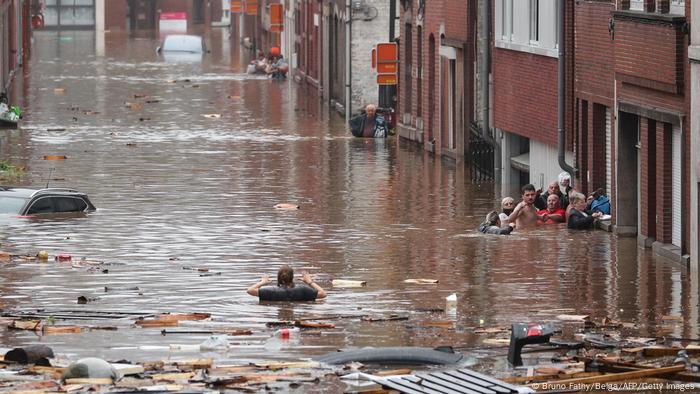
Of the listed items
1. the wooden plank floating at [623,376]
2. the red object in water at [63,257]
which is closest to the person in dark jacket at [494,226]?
the red object in water at [63,257]

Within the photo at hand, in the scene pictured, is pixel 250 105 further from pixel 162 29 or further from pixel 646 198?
pixel 162 29

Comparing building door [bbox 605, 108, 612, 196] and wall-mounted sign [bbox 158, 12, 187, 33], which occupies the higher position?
wall-mounted sign [bbox 158, 12, 187, 33]

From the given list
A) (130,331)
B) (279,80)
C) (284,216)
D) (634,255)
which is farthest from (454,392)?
(279,80)

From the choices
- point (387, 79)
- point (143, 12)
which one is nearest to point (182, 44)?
point (143, 12)

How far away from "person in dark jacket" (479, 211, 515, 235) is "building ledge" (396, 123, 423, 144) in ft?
69.0

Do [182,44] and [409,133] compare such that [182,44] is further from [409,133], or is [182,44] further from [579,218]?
[579,218]

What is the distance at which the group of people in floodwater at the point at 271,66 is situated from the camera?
94938mm

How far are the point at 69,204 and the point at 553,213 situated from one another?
9617mm

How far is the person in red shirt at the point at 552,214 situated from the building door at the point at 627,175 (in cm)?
235

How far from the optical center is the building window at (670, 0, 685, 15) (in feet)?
103

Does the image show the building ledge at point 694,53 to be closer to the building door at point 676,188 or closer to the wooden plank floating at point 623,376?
the building door at point 676,188

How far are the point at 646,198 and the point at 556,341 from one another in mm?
10614

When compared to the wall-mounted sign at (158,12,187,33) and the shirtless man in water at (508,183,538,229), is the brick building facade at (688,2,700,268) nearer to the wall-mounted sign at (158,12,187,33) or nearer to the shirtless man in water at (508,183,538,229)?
the shirtless man in water at (508,183,538,229)

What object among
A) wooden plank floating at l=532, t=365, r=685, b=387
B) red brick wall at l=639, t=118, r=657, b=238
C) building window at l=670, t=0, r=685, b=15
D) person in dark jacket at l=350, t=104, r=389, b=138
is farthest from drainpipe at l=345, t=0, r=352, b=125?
wooden plank floating at l=532, t=365, r=685, b=387
